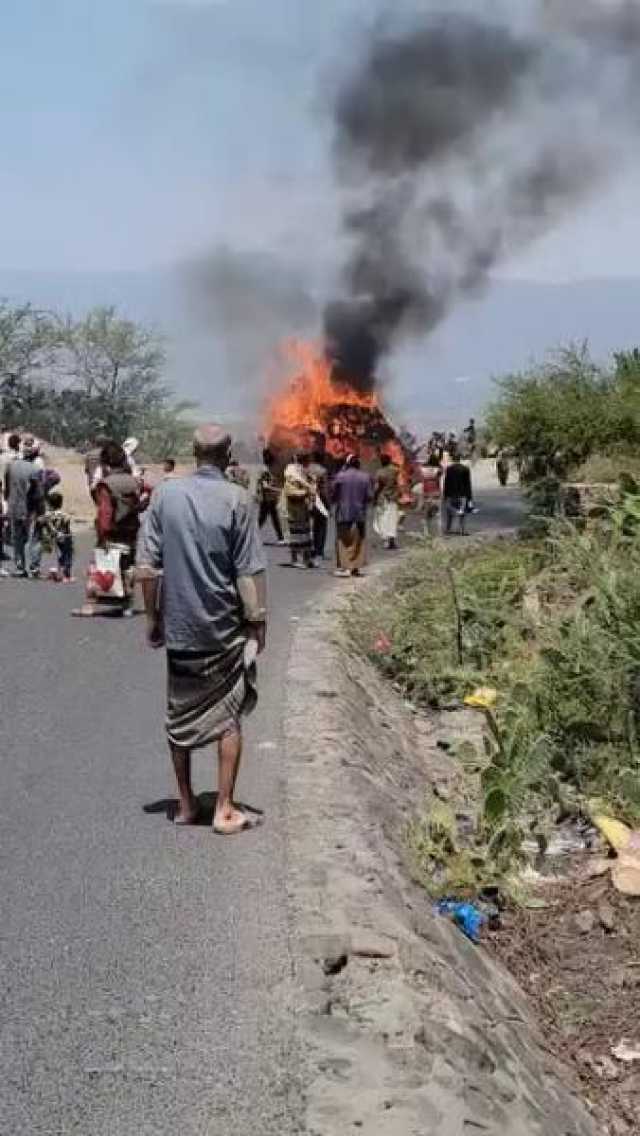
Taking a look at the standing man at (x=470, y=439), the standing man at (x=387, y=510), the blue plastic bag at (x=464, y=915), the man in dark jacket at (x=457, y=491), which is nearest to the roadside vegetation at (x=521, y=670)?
the blue plastic bag at (x=464, y=915)

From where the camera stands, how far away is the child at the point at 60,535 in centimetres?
1636

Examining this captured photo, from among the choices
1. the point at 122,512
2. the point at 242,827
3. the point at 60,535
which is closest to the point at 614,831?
the point at 242,827

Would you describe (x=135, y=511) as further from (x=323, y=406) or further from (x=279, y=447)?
(x=323, y=406)

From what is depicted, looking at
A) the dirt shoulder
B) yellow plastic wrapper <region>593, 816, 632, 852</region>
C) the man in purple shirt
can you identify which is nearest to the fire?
the man in purple shirt

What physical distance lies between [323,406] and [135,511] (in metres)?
21.0

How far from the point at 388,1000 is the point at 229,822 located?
1.86 meters

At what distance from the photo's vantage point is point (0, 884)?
5.70 meters

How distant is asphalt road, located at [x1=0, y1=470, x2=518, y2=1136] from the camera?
3.95m

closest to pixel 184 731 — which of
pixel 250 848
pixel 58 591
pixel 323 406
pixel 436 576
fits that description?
pixel 250 848

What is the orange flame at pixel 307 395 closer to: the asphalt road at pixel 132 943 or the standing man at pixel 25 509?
the standing man at pixel 25 509

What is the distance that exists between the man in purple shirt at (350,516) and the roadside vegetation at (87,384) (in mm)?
29289

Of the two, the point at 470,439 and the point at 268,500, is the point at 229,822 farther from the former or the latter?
the point at 470,439

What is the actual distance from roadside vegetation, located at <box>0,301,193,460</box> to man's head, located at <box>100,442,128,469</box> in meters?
33.3

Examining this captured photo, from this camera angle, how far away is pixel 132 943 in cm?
507
